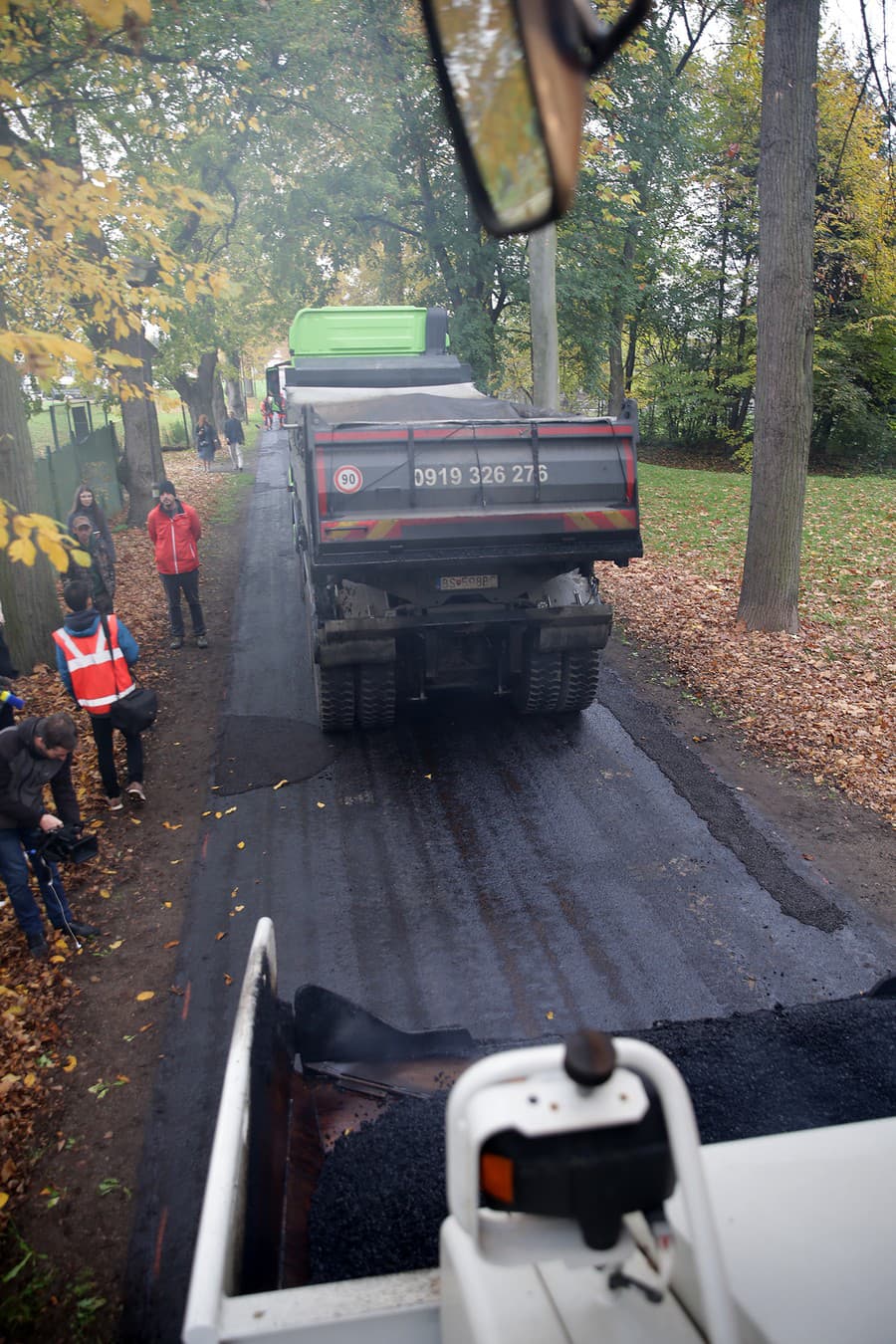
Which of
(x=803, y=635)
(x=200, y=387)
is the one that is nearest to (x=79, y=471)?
(x=200, y=387)

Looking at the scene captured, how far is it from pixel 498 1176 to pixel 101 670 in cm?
575

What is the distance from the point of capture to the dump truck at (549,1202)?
1288 mm

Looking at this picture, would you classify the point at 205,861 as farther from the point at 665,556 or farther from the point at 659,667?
the point at 665,556

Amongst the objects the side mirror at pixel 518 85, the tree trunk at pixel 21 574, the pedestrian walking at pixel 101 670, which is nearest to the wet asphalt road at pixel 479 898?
the pedestrian walking at pixel 101 670

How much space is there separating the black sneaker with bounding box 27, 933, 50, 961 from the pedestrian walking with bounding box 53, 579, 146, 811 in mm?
1697

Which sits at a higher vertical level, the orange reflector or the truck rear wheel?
the orange reflector

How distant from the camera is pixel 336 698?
23.9 ft

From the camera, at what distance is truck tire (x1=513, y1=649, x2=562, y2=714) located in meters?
7.47

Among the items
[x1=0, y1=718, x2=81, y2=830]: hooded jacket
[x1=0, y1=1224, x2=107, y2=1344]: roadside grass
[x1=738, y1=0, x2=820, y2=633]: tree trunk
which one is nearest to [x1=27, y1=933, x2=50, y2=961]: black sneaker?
[x1=0, y1=718, x2=81, y2=830]: hooded jacket

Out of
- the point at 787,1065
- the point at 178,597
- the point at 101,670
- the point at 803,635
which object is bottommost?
the point at 803,635

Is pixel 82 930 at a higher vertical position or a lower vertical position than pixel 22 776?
lower

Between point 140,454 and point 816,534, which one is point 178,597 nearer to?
point 140,454

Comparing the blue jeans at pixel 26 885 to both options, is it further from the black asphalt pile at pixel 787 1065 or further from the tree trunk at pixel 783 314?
the tree trunk at pixel 783 314

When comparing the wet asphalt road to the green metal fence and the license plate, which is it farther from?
the green metal fence
